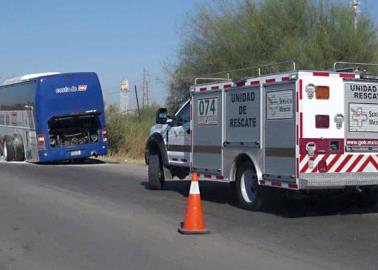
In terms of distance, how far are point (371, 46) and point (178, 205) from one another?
49.7 ft

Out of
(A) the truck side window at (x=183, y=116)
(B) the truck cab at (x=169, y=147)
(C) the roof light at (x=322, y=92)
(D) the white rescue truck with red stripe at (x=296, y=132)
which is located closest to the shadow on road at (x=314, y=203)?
(D) the white rescue truck with red stripe at (x=296, y=132)

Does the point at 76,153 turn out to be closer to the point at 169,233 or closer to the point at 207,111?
the point at 207,111

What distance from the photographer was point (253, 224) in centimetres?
1086

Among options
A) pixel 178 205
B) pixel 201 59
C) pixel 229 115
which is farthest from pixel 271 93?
pixel 201 59

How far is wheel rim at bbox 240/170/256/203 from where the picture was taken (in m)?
12.5

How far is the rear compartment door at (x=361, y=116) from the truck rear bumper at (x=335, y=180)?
0.44 meters

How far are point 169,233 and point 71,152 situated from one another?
17783 mm

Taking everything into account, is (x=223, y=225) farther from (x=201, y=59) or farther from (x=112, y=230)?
(x=201, y=59)

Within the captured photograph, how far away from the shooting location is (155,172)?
16188 millimetres

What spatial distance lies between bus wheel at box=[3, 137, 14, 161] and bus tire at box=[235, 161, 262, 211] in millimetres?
19457

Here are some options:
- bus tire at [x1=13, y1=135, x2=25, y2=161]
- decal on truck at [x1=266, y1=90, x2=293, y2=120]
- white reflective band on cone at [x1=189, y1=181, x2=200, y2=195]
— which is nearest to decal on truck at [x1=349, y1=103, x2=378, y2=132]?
decal on truck at [x1=266, y1=90, x2=293, y2=120]

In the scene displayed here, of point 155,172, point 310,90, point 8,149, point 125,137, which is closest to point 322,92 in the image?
point 310,90

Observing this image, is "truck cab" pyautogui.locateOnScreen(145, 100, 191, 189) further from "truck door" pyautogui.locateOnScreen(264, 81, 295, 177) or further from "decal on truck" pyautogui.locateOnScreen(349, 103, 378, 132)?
"decal on truck" pyautogui.locateOnScreen(349, 103, 378, 132)

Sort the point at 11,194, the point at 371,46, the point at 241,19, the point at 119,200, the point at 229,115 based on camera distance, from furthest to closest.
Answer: the point at 241,19
the point at 371,46
the point at 11,194
the point at 119,200
the point at 229,115
